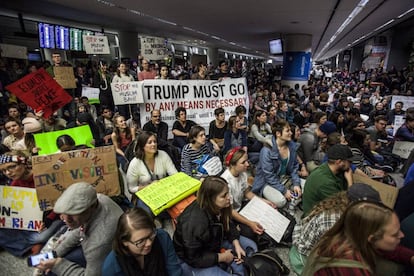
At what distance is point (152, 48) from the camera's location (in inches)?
303

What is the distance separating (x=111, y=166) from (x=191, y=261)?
5.33 feet

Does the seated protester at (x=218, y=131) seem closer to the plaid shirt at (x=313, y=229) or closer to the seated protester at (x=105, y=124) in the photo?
the seated protester at (x=105, y=124)

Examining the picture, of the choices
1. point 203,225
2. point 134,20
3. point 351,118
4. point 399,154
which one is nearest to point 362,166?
point 399,154

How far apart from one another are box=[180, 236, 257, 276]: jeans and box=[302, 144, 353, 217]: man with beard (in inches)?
27.2

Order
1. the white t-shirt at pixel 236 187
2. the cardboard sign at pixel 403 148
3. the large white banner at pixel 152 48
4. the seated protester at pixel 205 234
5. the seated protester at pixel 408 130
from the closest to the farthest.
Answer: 1. the seated protester at pixel 205 234
2. the white t-shirt at pixel 236 187
3. the seated protester at pixel 408 130
4. the cardboard sign at pixel 403 148
5. the large white banner at pixel 152 48

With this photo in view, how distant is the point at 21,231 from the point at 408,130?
681 cm

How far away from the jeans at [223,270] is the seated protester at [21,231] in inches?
67.7

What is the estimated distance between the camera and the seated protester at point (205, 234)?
220cm

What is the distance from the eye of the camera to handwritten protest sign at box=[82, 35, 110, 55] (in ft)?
23.9

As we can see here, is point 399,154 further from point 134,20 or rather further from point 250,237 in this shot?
point 134,20

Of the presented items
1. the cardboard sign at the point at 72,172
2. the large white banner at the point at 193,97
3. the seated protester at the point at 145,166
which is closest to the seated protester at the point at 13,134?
the cardboard sign at the point at 72,172

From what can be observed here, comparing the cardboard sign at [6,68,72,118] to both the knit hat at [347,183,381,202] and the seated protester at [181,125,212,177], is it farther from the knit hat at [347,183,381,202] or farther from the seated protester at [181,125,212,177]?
the knit hat at [347,183,381,202]

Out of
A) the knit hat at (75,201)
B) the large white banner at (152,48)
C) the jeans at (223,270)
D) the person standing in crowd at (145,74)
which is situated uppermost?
the large white banner at (152,48)

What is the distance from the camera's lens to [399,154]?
532 cm
